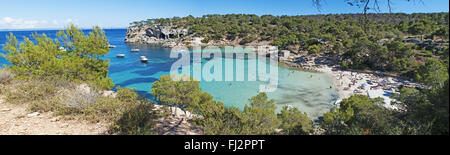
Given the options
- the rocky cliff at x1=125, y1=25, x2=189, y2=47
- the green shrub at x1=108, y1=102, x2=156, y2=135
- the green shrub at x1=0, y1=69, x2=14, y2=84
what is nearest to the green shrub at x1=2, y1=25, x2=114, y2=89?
the green shrub at x1=0, y1=69, x2=14, y2=84

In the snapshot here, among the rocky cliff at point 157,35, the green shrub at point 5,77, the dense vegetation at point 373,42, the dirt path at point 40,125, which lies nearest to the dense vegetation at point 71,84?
the green shrub at point 5,77

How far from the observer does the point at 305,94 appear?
2183cm

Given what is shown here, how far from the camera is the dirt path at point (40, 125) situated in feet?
16.6

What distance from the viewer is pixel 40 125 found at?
5406 mm

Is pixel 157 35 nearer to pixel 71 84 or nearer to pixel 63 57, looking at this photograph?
pixel 63 57

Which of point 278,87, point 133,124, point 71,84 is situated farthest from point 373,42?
point 71,84

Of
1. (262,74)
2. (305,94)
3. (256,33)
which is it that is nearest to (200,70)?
(262,74)

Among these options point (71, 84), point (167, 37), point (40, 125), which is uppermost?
point (167, 37)

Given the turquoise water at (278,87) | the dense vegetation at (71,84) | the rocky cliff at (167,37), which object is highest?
the rocky cliff at (167,37)

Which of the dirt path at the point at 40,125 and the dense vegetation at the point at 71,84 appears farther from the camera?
the dense vegetation at the point at 71,84

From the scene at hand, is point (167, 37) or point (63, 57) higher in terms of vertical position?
point (167, 37)

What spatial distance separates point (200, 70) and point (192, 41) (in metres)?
34.4

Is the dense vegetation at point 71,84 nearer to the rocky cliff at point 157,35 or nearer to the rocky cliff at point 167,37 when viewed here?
the rocky cliff at point 167,37
